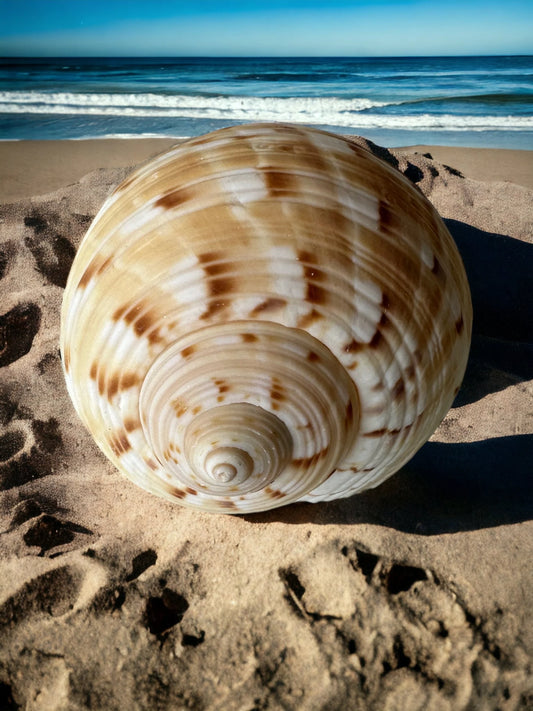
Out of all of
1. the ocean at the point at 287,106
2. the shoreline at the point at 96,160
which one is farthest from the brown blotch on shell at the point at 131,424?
the ocean at the point at 287,106

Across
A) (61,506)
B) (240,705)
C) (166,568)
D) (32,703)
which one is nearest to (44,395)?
(61,506)

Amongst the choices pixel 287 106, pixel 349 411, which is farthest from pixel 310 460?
pixel 287 106

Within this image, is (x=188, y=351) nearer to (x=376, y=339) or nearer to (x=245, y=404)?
(x=245, y=404)

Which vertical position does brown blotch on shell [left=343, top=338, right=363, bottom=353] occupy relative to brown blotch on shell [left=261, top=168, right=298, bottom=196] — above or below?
below

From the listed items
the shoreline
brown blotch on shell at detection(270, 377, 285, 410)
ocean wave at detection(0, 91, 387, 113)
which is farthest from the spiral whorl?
ocean wave at detection(0, 91, 387, 113)

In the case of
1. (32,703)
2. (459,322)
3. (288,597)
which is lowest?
(32,703)

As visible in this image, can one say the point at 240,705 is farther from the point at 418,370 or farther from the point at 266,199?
the point at 266,199

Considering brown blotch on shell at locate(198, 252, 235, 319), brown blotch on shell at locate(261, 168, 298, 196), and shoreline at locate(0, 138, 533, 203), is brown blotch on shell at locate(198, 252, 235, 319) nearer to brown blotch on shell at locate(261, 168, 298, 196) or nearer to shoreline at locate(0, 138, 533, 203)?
brown blotch on shell at locate(261, 168, 298, 196)
